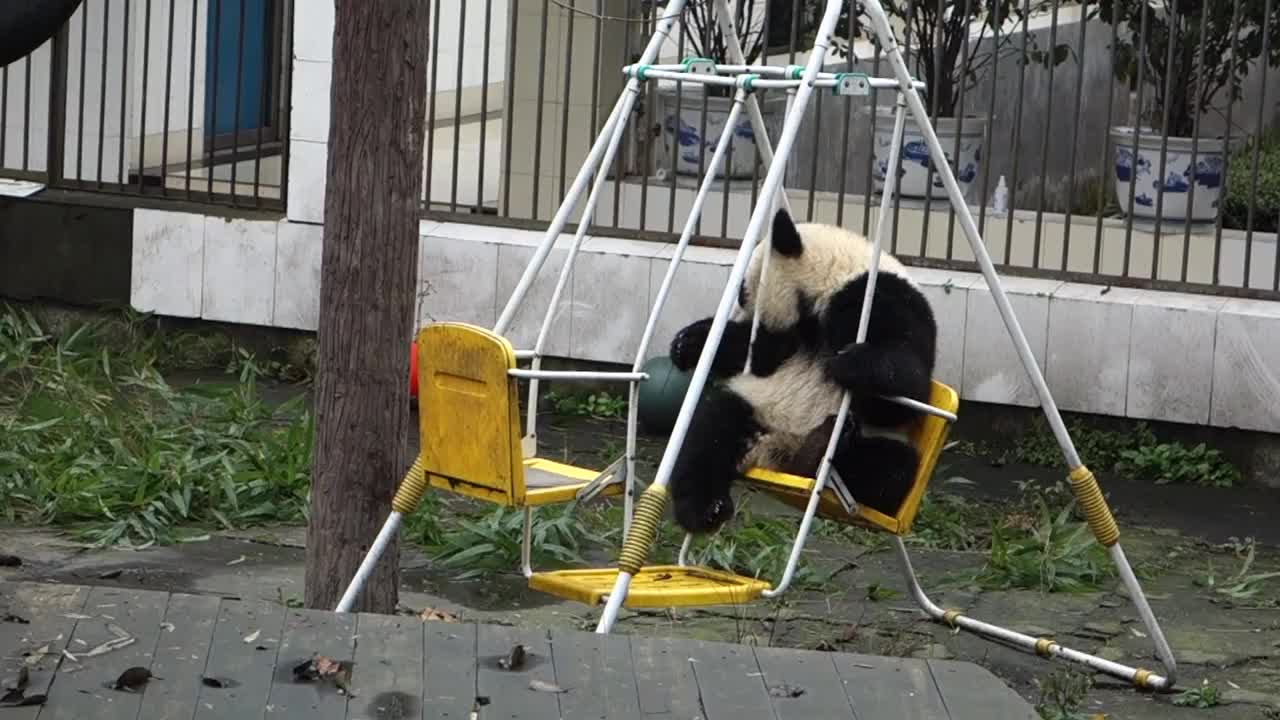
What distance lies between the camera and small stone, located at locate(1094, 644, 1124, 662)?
5.64 m

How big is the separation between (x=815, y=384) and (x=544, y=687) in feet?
7.04

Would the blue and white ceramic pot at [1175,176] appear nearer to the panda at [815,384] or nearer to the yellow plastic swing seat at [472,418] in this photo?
the panda at [815,384]

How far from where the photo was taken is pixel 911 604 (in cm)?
609

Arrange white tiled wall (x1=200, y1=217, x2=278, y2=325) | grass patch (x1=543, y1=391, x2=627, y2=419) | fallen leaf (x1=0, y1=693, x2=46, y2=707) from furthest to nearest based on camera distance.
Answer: white tiled wall (x1=200, y1=217, x2=278, y2=325), grass patch (x1=543, y1=391, x2=627, y2=419), fallen leaf (x1=0, y1=693, x2=46, y2=707)

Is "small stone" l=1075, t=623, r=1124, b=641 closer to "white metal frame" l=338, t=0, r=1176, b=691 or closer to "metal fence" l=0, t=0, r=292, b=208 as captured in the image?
"white metal frame" l=338, t=0, r=1176, b=691

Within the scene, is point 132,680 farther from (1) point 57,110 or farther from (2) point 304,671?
(1) point 57,110

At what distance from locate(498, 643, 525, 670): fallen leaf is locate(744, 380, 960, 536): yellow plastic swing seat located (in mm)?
1609

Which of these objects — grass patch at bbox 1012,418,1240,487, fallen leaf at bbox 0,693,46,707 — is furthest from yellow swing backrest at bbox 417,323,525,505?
grass patch at bbox 1012,418,1240,487

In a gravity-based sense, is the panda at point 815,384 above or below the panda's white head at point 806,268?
below

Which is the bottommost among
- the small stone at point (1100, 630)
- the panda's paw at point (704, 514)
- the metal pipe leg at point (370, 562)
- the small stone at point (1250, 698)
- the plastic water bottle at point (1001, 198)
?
the small stone at point (1250, 698)

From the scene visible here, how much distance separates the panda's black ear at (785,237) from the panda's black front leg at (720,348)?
35cm

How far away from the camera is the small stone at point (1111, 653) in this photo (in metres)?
5.64

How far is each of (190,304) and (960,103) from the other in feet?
12.4

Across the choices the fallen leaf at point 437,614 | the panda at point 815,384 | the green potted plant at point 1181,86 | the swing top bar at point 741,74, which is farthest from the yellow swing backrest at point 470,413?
the green potted plant at point 1181,86
